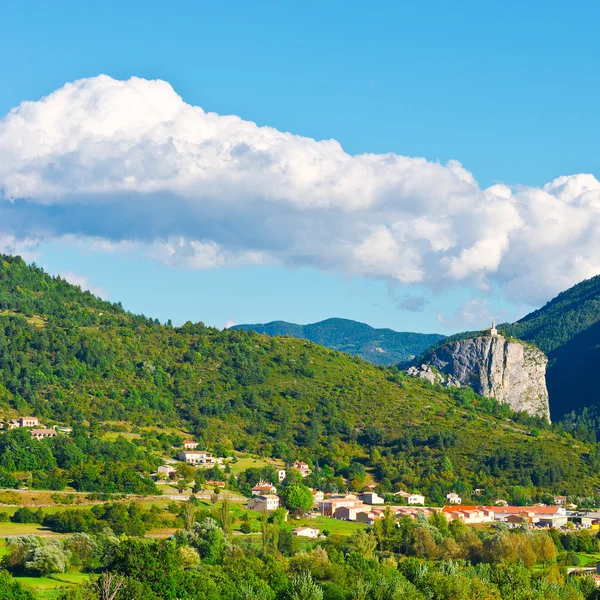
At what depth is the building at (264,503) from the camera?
123m

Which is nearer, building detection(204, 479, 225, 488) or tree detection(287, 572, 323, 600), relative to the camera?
tree detection(287, 572, 323, 600)

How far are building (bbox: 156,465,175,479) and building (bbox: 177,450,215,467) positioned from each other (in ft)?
23.0

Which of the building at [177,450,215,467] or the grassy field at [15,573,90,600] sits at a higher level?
the building at [177,450,215,467]

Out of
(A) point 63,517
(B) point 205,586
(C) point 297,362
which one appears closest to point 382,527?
(A) point 63,517

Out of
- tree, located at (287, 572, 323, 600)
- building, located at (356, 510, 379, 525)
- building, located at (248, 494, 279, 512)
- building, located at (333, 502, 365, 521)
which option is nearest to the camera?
tree, located at (287, 572, 323, 600)

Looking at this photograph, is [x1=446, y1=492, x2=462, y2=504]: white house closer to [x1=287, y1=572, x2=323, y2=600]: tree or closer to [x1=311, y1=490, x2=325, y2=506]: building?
[x1=311, y1=490, x2=325, y2=506]: building

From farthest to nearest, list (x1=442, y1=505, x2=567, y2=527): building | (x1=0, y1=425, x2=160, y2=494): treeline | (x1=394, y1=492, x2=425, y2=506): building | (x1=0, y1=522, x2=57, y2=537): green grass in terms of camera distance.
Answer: (x1=394, y1=492, x2=425, y2=506): building
(x1=442, y1=505, x2=567, y2=527): building
(x1=0, y1=425, x2=160, y2=494): treeline
(x1=0, y1=522, x2=57, y2=537): green grass

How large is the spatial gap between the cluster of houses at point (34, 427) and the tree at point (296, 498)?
31.8 m

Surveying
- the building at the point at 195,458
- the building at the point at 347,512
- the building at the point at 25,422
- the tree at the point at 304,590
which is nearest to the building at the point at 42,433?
the building at the point at 25,422

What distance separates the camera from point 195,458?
145625 millimetres

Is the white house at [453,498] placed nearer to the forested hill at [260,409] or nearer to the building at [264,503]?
the forested hill at [260,409]

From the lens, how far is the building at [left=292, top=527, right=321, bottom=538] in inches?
4369

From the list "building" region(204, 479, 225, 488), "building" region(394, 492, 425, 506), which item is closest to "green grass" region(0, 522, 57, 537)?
"building" region(204, 479, 225, 488)

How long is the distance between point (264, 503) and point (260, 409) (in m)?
51.9
